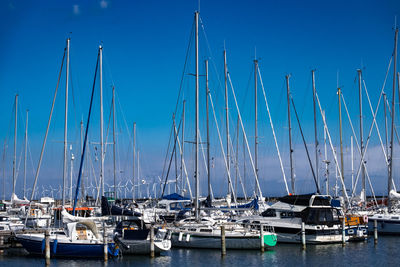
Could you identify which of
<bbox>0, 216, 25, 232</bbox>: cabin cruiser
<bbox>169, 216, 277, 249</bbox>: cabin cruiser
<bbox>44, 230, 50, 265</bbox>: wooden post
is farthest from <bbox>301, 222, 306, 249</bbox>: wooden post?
<bbox>0, 216, 25, 232</bbox>: cabin cruiser

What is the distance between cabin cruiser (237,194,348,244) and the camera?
3981cm

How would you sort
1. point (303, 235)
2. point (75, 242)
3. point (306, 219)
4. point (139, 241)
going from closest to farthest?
1. point (75, 242)
2. point (139, 241)
3. point (303, 235)
4. point (306, 219)

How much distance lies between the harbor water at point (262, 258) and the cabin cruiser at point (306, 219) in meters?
0.82

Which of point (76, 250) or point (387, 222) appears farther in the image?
point (387, 222)

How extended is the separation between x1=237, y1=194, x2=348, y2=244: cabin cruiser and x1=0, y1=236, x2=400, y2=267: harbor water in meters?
0.82

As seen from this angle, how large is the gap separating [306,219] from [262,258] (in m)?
6.78

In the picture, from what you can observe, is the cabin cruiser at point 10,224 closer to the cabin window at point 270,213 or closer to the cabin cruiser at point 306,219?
the cabin cruiser at point 306,219

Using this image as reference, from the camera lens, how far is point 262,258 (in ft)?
114

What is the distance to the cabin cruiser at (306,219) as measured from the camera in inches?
1567

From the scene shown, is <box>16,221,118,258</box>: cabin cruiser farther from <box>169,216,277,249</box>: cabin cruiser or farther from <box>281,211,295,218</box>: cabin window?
<box>281,211,295,218</box>: cabin window

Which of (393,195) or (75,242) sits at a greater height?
(393,195)

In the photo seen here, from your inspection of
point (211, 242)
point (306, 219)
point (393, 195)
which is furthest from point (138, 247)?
point (393, 195)

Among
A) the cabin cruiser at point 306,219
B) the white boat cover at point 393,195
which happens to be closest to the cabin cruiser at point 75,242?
the cabin cruiser at point 306,219

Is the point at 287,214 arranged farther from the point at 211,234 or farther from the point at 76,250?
the point at 76,250
